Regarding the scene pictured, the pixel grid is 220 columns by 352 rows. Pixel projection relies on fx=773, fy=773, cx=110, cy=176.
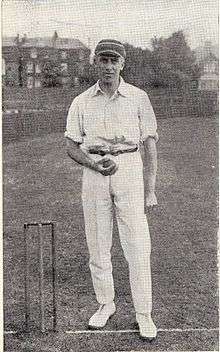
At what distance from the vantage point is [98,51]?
11.7 ft

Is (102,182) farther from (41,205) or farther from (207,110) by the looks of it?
(41,205)

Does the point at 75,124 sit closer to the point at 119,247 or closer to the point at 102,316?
the point at 102,316

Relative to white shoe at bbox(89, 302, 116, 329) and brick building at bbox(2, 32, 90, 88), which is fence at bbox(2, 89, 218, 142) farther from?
white shoe at bbox(89, 302, 116, 329)

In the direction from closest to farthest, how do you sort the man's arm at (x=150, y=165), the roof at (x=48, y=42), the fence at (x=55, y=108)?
the man's arm at (x=150, y=165)
the roof at (x=48, y=42)
the fence at (x=55, y=108)

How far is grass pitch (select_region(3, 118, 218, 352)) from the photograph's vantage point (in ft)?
12.2

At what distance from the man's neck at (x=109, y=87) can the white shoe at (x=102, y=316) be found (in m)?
1.06

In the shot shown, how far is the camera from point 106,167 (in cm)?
360

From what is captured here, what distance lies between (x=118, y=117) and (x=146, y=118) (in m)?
0.13

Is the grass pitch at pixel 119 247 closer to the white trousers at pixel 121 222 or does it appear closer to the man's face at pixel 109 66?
the white trousers at pixel 121 222

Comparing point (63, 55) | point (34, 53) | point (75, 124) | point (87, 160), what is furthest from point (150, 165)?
point (34, 53)

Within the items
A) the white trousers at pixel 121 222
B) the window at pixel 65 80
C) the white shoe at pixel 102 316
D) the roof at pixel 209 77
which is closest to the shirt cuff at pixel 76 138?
the white trousers at pixel 121 222

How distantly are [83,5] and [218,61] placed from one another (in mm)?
706

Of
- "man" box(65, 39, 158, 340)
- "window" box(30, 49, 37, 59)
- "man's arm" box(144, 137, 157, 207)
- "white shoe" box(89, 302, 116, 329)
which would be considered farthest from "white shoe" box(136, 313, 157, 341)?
"window" box(30, 49, 37, 59)

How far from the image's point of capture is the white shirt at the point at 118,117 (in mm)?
3604
